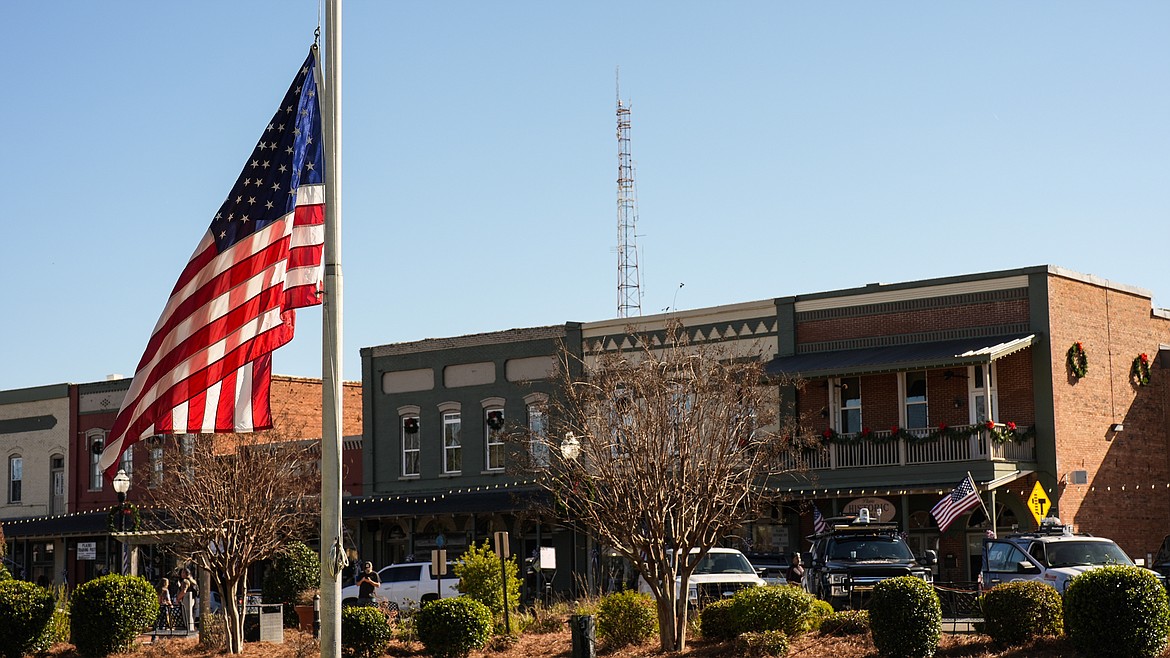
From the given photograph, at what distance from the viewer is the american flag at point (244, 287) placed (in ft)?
49.9

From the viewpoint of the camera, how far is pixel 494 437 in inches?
1753

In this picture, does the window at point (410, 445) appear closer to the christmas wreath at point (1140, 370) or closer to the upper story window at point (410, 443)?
the upper story window at point (410, 443)

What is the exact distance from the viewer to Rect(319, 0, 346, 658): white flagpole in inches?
555

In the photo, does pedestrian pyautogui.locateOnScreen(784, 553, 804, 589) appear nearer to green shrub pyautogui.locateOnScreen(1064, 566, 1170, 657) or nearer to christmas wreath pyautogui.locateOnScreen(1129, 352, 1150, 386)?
green shrub pyautogui.locateOnScreen(1064, 566, 1170, 657)

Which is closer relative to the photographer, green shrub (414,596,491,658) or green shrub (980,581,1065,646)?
green shrub (980,581,1065,646)

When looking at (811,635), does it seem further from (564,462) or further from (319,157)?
(319,157)

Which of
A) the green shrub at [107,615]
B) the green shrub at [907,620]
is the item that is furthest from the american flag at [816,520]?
the green shrub at [107,615]

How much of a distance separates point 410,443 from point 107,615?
70.7 ft

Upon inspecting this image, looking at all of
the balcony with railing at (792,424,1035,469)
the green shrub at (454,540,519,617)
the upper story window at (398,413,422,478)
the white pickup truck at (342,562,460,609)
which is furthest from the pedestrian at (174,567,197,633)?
the upper story window at (398,413,422,478)

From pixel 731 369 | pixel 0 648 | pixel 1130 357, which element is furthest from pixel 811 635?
pixel 1130 357

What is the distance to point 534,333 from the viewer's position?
43.9 m

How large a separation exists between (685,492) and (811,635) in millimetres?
2732

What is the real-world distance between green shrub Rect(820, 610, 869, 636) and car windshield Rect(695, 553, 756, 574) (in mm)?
7417

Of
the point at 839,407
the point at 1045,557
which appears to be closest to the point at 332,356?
the point at 1045,557
